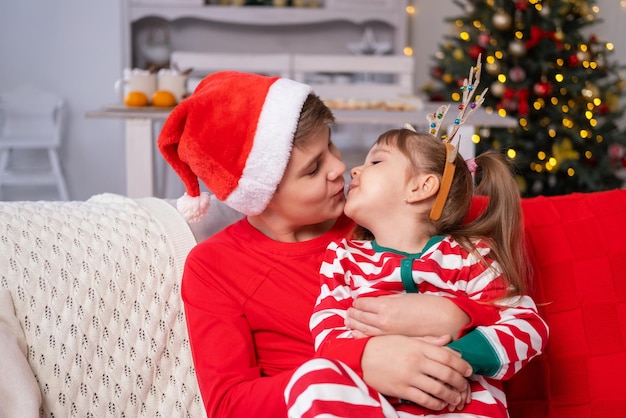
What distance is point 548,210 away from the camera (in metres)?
1.65

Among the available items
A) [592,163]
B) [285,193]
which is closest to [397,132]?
[285,193]

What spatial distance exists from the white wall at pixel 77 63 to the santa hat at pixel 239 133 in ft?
14.6

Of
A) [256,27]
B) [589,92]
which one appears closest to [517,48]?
[589,92]

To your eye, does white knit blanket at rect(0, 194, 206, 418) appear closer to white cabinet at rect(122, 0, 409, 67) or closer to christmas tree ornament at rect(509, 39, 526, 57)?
christmas tree ornament at rect(509, 39, 526, 57)

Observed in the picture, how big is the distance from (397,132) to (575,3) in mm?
3608

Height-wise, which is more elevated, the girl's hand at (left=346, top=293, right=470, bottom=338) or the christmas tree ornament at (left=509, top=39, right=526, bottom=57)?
the christmas tree ornament at (left=509, top=39, right=526, bottom=57)

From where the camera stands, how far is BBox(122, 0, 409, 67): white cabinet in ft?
18.0

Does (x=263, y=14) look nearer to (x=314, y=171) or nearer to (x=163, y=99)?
(x=163, y=99)

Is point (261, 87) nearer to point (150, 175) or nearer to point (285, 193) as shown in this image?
point (285, 193)

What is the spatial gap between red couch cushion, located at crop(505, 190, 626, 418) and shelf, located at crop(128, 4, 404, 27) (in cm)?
424

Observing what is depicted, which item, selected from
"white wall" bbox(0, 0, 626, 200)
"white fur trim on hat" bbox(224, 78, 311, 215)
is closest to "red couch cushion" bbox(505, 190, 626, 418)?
"white fur trim on hat" bbox(224, 78, 311, 215)

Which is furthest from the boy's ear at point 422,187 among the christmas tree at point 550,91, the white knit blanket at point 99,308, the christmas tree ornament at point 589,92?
the christmas tree ornament at point 589,92

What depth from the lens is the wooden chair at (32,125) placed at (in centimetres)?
532

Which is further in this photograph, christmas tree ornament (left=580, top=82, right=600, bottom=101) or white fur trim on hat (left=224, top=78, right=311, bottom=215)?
christmas tree ornament (left=580, top=82, right=600, bottom=101)
